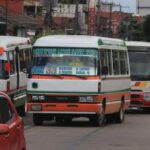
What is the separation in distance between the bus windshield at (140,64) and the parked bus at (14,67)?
200 inches

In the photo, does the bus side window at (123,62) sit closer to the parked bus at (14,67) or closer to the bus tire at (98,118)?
the bus tire at (98,118)

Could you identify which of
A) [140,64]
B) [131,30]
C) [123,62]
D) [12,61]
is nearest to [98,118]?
[123,62]

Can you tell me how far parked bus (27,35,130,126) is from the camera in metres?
20.9

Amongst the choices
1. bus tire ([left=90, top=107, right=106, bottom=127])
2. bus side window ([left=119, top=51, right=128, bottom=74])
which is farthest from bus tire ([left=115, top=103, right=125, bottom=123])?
bus tire ([left=90, top=107, right=106, bottom=127])

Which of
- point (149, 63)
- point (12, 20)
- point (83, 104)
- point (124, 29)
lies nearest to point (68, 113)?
point (83, 104)

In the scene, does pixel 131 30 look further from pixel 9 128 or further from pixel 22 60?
pixel 9 128

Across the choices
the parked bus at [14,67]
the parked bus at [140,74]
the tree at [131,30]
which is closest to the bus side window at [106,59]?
the parked bus at [14,67]

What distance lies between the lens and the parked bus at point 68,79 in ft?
68.5

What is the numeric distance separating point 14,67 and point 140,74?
7.17m

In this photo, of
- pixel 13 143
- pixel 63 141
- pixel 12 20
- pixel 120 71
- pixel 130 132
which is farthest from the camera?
pixel 12 20

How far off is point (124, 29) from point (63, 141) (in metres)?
68.9

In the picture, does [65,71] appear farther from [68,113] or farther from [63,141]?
[63,141]

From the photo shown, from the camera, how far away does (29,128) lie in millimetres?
20750

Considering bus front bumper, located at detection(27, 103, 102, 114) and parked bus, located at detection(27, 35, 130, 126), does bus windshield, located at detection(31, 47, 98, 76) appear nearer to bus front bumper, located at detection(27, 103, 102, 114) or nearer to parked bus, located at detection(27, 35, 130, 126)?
parked bus, located at detection(27, 35, 130, 126)
